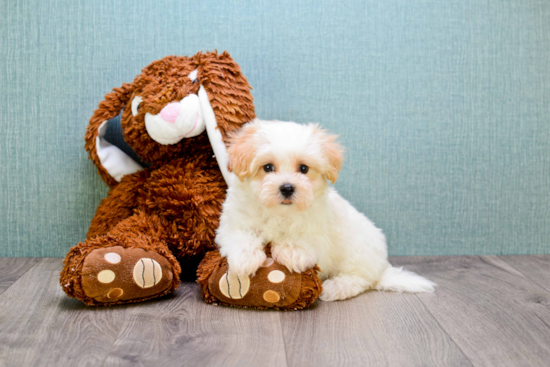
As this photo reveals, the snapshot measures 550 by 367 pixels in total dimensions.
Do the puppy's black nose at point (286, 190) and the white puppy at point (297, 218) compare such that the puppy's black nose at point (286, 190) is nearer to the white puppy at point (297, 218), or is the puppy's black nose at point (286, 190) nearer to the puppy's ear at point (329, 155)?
the white puppy at point (297, 218)

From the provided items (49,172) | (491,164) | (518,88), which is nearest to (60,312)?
(49,172)

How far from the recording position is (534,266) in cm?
188

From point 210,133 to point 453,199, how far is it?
105 cm

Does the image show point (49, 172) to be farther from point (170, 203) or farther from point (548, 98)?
point (548, 98)

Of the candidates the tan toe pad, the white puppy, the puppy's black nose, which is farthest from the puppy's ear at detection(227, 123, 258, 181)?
the tan toe pad

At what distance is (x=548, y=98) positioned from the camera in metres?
1.98

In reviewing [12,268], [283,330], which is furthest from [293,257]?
[12,268]

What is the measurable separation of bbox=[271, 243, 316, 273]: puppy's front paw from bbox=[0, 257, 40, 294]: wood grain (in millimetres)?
875

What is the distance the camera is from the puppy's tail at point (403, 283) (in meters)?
1.56

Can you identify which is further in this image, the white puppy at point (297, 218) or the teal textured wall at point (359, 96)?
the teal textured wall at point (359, 96)

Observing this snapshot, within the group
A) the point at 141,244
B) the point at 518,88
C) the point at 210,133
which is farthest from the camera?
the point at 518,88

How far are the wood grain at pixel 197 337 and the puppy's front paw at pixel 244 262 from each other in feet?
0.39

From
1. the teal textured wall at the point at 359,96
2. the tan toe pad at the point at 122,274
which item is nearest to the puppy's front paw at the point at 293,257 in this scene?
the tan toe pad at the point at 122,274

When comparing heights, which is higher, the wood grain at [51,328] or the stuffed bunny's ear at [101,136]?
the stuffed bunny's ear at [101,136]
